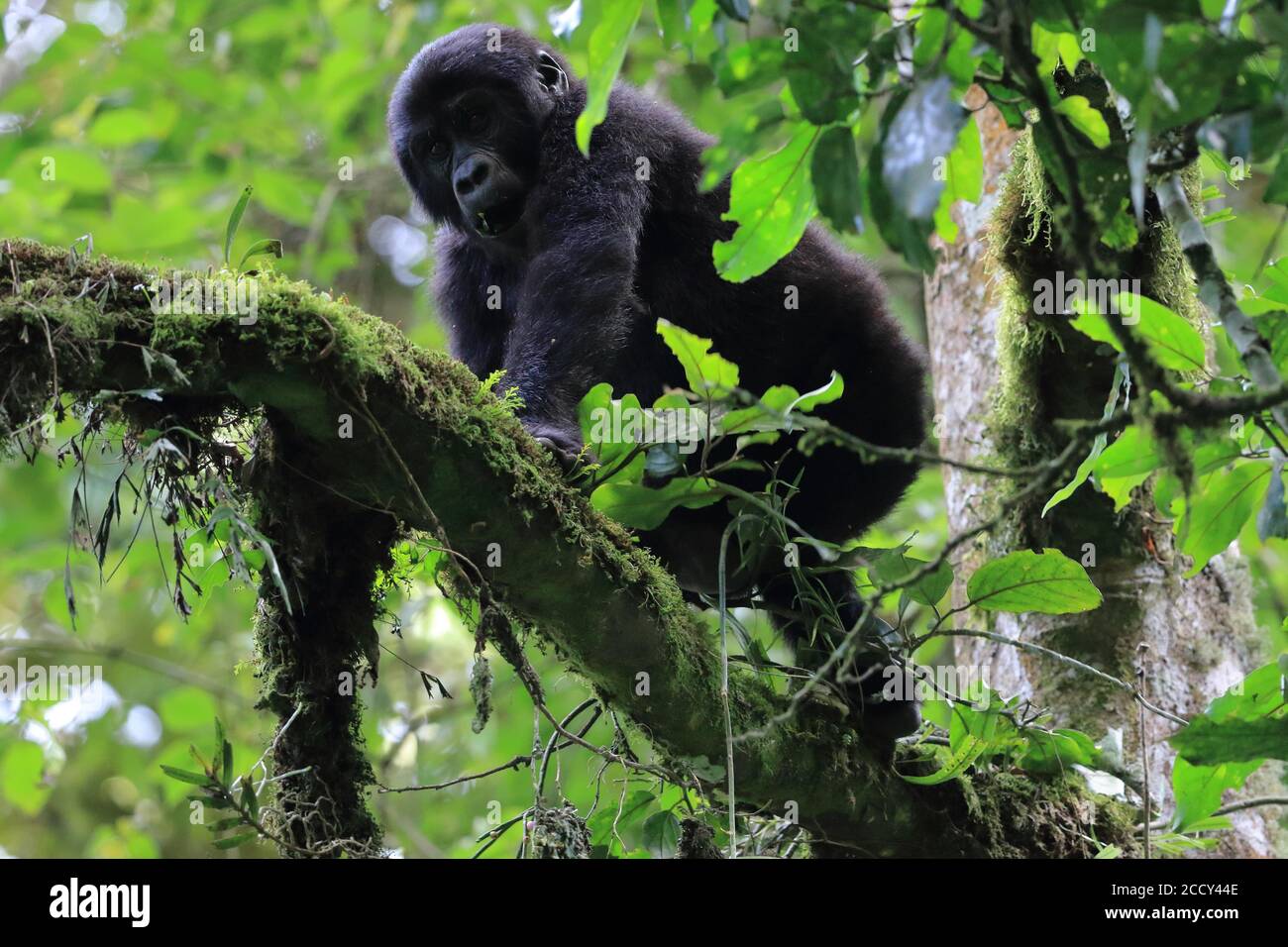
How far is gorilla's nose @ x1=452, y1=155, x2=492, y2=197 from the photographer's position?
16.1 ft

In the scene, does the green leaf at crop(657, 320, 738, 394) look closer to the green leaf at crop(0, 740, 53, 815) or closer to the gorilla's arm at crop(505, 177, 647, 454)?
the gorilla's arm at crop(505, 177, 647, 454)

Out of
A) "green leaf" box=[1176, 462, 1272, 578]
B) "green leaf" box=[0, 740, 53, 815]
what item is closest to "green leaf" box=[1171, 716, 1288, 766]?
"green leaf" box=[1176, 462, 1272, 578]

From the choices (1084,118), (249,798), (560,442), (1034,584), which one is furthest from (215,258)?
(1084,118)

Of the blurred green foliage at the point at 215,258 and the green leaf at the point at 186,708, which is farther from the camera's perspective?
the green leaf at the point at 186,708

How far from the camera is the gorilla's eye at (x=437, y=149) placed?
17.5 ft

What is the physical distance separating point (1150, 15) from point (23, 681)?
603 centimetres

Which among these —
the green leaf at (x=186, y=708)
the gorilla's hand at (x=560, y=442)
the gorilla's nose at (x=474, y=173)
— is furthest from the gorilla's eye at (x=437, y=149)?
the green leaf at (x=186, y=708)

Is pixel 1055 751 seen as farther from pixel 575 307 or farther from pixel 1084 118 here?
pixel 575 307

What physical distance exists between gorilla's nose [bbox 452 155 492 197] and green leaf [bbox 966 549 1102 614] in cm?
279

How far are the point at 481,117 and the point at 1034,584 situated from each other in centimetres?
329

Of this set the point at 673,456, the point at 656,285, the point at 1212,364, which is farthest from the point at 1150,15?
the point at 1212,364

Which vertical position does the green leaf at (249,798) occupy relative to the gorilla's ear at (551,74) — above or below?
below

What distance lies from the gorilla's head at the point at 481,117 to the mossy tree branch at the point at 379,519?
2093 millimetres

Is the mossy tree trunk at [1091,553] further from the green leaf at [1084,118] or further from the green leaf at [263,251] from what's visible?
the green leaf at [263,251]
